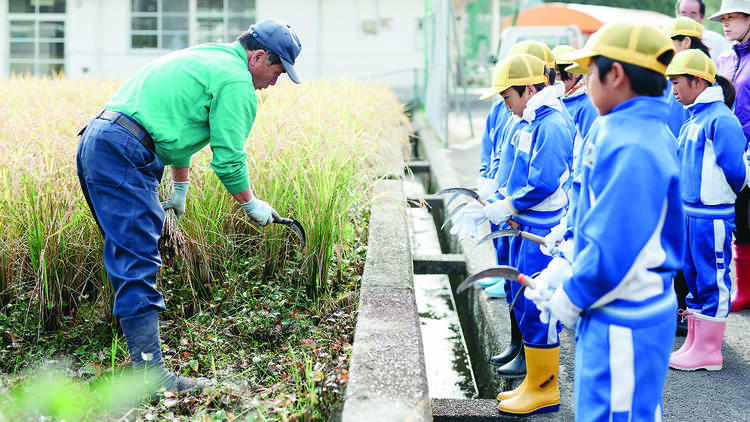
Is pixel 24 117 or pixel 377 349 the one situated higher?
pixel 24 117

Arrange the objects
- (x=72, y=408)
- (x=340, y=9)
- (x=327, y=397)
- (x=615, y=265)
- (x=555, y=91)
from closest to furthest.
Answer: (x=615, y=265), (x=72, y=408), (x=327, y=397), (x=555, y=91), (x=340, y=9)

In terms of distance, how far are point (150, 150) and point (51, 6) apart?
19.8m

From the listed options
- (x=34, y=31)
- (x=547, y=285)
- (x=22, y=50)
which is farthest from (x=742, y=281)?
(x=22, y=50)

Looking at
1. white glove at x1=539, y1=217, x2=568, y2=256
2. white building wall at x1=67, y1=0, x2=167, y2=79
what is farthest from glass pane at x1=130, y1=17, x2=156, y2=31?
white glove at x1=539, y1=217, x2=568, y2=256

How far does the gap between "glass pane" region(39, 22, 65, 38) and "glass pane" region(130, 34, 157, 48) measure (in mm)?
2075

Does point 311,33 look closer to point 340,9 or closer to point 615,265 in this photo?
point 340,9

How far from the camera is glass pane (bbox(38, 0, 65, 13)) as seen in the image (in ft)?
66.0

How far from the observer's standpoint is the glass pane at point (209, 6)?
20.1m

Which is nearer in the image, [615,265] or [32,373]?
[615,265]

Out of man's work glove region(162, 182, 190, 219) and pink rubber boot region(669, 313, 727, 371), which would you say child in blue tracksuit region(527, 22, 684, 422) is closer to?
pink rubber boot region(669, 313, 727, 371)

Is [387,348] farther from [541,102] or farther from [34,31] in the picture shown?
[34,31]

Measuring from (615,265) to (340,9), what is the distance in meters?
19.2

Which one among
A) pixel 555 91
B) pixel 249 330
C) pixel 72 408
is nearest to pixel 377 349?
pixel 249 330

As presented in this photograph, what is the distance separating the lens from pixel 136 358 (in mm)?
2928
